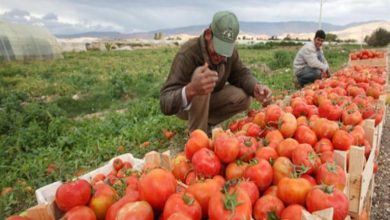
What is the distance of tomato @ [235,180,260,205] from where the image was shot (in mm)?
1580

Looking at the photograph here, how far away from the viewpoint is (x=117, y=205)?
1522 mm

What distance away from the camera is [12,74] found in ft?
46.8

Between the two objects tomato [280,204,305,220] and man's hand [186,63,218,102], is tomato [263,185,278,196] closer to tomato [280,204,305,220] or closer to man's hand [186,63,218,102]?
tomato [280,204,305,220]

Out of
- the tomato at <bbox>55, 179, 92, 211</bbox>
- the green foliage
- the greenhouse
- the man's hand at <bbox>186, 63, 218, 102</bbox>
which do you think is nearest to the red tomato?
the tomato at <bbox>55, 179, 92, 211</bbox>

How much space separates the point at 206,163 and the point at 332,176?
2.14ft

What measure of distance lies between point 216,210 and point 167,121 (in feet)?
14.1

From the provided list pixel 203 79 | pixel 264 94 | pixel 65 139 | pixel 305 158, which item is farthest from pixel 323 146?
pixel 65 139

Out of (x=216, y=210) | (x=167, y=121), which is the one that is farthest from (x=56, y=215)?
(x=167, y=121)

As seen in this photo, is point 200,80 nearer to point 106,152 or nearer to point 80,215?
point 80,215

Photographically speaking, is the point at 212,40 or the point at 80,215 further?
the point at 212,40

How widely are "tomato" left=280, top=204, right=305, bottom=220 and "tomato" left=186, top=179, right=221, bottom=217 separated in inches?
Result: 12.5

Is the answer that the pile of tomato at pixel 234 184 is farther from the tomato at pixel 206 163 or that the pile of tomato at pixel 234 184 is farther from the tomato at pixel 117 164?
the tomato at pixel 117 164

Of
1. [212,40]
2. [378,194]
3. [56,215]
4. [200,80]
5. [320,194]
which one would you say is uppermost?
[212,40]

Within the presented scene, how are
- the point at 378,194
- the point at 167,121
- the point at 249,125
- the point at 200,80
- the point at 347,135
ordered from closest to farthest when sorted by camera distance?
the point at 347,135 → the point at 249,125 → the point at 200,80 → the point at 378,194 → the point at 167,121
